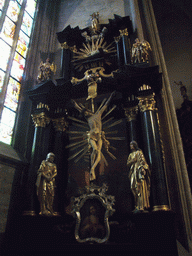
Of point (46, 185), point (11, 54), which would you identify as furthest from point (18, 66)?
point (46, 185)

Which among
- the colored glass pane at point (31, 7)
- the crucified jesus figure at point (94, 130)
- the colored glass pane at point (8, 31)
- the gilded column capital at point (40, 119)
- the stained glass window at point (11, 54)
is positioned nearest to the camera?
the crucified jesus figure at point (94, 130)

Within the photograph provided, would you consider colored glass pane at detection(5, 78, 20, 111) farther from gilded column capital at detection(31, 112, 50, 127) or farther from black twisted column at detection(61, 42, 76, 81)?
black twisted column at detection(61, 42, 76, 81)

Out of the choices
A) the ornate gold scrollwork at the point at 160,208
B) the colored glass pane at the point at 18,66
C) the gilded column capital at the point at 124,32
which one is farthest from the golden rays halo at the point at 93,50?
the ornate gold scrollwork at the point at 160,208

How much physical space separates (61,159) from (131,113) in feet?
6.96

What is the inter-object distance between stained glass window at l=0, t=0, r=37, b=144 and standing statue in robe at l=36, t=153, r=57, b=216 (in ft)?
5.61

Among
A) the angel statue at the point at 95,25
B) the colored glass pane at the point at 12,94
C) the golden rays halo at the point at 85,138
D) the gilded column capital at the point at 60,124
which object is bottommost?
the golden rays halo at the point at 85,138

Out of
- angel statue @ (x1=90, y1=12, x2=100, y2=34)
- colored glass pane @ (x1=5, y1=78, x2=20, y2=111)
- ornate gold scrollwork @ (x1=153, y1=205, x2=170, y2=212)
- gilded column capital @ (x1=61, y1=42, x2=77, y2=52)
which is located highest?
angel statue @ (x1=90, y1=12, x2=100, y2=34)

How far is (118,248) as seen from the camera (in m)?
4.64

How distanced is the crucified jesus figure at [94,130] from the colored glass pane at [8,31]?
322cm

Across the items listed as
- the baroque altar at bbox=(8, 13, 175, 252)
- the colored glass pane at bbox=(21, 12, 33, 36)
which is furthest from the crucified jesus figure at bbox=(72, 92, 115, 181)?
the colored glass pane at bbox=(21, 12, 33, 36)

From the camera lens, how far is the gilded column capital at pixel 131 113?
20.2 ft

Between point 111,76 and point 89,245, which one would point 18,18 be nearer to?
point 111,76

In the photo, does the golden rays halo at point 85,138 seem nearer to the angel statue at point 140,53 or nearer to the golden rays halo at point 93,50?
the angel statue at point 140,53

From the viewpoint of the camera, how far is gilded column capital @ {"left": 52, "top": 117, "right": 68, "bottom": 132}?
22.0ft
